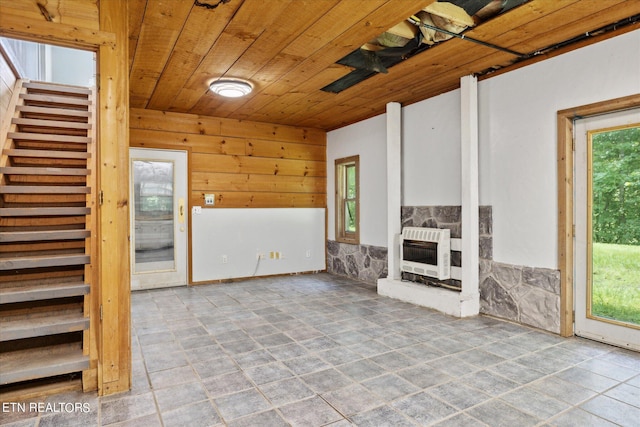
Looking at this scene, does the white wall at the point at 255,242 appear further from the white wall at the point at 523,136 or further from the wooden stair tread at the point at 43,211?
the white wall at the point at 523,136

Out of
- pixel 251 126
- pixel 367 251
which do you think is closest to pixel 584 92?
pixel 367 251

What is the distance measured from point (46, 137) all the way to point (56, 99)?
88 centimetres

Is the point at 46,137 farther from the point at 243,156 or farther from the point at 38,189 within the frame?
the point at 243,156

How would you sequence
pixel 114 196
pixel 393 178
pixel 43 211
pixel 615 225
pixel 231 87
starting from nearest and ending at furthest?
pixel 114 196, pixel 615 225, pixel 43 211, pixel 231 87, pixel 393 178

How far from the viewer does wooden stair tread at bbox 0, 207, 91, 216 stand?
10.4 feet

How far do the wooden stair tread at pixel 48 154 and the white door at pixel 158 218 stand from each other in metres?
0.82

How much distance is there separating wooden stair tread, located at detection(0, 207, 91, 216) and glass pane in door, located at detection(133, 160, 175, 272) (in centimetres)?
145

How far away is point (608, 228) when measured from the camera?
2979 mm

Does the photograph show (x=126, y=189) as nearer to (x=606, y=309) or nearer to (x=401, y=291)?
(x=401, y=291)

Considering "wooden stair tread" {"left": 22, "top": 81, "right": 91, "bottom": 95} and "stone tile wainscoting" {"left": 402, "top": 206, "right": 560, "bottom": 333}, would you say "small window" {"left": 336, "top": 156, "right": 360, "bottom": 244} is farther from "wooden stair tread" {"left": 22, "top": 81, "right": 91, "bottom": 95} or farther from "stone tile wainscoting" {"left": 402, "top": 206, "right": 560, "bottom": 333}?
"wooden stair tread" {"left": 22, "top": 81, "right": 91, "bottom": 95}

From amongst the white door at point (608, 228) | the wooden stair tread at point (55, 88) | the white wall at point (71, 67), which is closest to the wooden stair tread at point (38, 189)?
the wooden stair tread at point (55, 88)

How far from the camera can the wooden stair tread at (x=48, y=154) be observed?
150 inches

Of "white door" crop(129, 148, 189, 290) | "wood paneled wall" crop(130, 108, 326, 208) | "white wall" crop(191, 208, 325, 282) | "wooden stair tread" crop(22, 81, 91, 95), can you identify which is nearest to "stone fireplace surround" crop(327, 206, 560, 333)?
"white wall" crop(191, 208, 325, 282)

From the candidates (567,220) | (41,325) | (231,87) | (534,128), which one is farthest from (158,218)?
(567,220)
